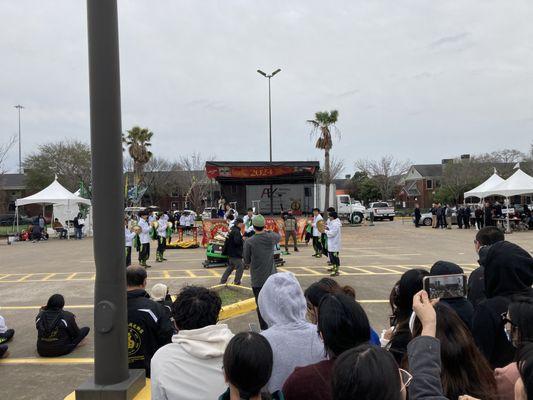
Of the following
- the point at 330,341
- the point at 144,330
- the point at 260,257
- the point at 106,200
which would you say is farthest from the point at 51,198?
the point at 330,341

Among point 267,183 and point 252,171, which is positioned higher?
point 252,171

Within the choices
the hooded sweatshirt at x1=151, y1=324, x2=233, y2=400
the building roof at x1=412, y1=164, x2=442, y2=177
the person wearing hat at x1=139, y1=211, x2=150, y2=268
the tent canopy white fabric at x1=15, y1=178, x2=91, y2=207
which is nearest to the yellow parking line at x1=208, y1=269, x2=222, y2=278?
the person wearing hat at x1=139, y1=211, x2=150, y2=268

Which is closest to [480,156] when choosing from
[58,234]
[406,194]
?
[406,194]

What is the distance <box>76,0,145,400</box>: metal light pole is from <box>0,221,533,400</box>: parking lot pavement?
61.5 inches

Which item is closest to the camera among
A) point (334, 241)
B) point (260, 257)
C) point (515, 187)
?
point (260, 257)

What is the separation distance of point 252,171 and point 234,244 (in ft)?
41.9

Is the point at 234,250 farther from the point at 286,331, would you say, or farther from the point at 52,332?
the point at 286,331

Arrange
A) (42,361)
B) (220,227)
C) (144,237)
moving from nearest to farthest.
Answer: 1. (42,361)
2. (144,237)
3. (220,227)

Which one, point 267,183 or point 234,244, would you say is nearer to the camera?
point 234,244

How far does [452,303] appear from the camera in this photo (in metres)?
3.24

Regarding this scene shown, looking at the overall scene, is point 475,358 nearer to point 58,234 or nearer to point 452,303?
point 452,303

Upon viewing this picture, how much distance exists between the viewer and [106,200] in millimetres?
3848

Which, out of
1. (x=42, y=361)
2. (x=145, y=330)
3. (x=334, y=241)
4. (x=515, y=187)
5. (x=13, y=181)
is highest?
(x=13, y=181)

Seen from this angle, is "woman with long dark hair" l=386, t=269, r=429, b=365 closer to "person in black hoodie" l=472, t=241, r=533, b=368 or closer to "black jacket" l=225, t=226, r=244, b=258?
"person in black hoodie" l=472, t=241, r=533, b=368
